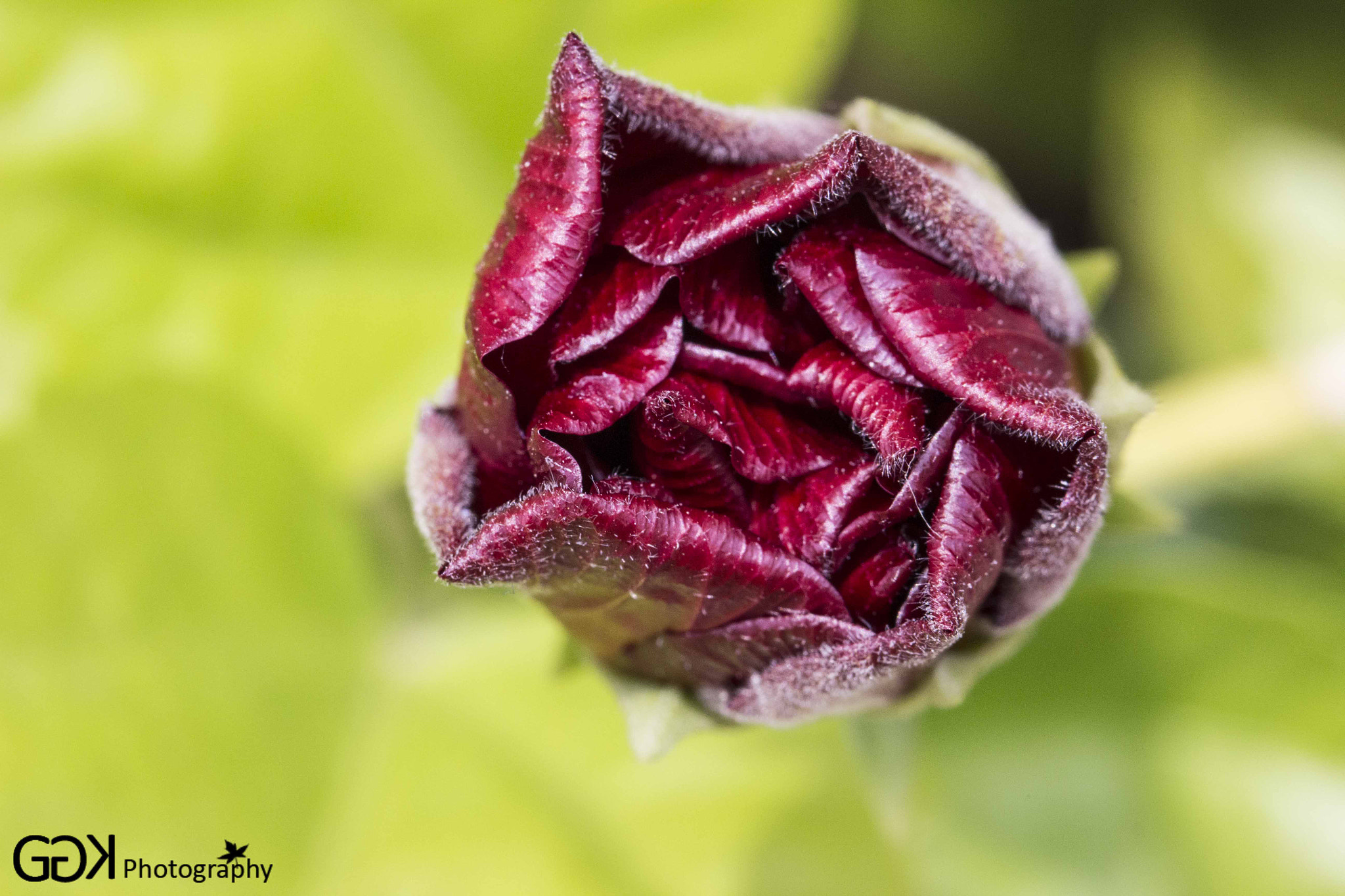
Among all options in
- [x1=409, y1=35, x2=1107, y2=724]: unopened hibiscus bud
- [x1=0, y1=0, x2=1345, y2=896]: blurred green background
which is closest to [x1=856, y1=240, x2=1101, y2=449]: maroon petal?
[x1=409, y1=35, x2=1107, y2=724]: unopened hibiscus bud

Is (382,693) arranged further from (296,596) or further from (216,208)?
(216,208)

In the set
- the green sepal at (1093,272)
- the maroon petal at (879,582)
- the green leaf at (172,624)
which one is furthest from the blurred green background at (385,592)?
the maroon petal at (879,582)

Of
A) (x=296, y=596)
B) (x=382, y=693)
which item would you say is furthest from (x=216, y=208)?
(x=382, y=693)

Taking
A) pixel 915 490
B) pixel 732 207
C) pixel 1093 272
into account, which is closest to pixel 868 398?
pixel 915 490

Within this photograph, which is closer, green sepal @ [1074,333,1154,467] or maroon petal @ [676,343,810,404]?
maroon petal @ [676,343,810,404]

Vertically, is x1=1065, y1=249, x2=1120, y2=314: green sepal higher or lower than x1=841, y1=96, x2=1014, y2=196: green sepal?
lower

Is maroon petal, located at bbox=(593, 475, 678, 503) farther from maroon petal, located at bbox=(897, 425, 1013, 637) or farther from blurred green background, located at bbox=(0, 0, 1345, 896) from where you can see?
blurred green background, located at bbox=(0, 0, 1345, 896)

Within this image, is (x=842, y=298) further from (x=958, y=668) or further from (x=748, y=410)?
(x=958, y=668)
